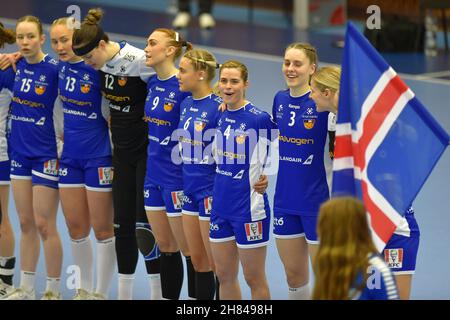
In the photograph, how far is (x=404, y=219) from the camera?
675cm

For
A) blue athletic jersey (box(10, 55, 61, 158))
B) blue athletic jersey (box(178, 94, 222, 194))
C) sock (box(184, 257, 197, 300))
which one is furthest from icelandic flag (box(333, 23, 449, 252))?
blue athletic jersey (box(10, 55, 61, 158))

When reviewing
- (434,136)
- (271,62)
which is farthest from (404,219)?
(271,62)

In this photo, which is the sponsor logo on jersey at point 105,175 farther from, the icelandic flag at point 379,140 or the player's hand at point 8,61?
the icelandic flag at point 379,140

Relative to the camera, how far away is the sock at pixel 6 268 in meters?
8.87

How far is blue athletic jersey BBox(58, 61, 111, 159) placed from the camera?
26.8 ft

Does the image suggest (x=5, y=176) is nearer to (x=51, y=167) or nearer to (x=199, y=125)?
(x=51, y=167)

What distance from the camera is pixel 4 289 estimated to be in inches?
347

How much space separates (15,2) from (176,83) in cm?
1536

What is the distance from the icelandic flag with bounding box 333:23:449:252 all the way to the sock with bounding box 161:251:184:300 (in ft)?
7.54

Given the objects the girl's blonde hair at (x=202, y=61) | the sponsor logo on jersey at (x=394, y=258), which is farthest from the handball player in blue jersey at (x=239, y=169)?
the sponsor logo on jersey at (x=394, y=258)

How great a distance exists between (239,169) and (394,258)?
4.24 feet

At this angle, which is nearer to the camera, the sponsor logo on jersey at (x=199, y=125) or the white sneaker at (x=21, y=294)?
the sponsor logo on jersey at (x=199, y=125)

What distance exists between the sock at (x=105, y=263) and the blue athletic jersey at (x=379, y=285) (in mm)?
3530
